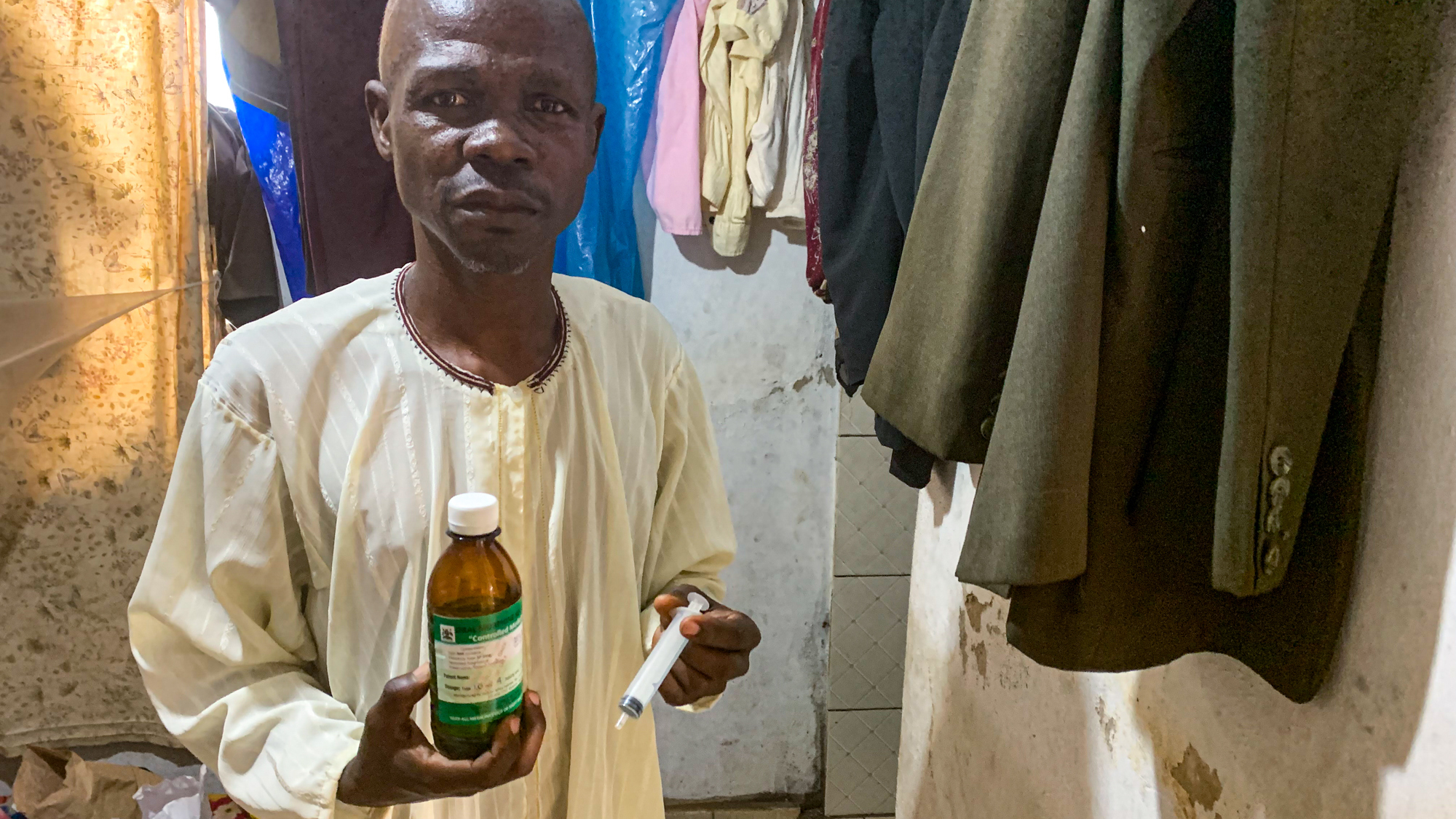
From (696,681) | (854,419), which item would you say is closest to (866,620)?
(854,419)

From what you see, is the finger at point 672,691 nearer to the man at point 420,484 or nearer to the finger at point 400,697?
the man at point 420,484

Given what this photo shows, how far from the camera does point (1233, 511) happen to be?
1.75 feet

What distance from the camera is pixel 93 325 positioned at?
4.64 feet

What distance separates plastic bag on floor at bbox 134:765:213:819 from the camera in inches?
56.7

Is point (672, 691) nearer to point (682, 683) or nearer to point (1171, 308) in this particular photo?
point (682, 683)

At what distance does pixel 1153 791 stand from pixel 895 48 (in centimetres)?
99

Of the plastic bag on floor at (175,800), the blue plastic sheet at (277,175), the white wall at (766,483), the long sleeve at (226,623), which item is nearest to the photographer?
the long sleeve at (226,623)

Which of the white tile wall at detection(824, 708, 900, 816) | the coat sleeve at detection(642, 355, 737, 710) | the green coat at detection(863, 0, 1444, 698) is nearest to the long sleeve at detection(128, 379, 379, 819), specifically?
the coat sleeve at detection(642, 355, 737, 710)

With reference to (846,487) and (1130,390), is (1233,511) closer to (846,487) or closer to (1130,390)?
(1130,390)

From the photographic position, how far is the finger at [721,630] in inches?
29.5

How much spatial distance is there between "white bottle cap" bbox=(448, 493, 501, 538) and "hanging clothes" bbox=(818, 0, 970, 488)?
0.73 metres

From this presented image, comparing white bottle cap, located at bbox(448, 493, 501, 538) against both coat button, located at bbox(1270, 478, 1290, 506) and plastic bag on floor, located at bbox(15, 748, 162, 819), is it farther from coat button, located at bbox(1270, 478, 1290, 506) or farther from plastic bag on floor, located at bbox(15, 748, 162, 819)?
plastic bag on floor, located at bbox(15, 748, 162, 819)

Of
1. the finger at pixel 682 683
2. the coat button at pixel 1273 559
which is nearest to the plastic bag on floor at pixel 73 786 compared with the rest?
the finger at pixel 682 683

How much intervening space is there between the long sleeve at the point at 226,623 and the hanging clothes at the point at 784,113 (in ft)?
3.83
